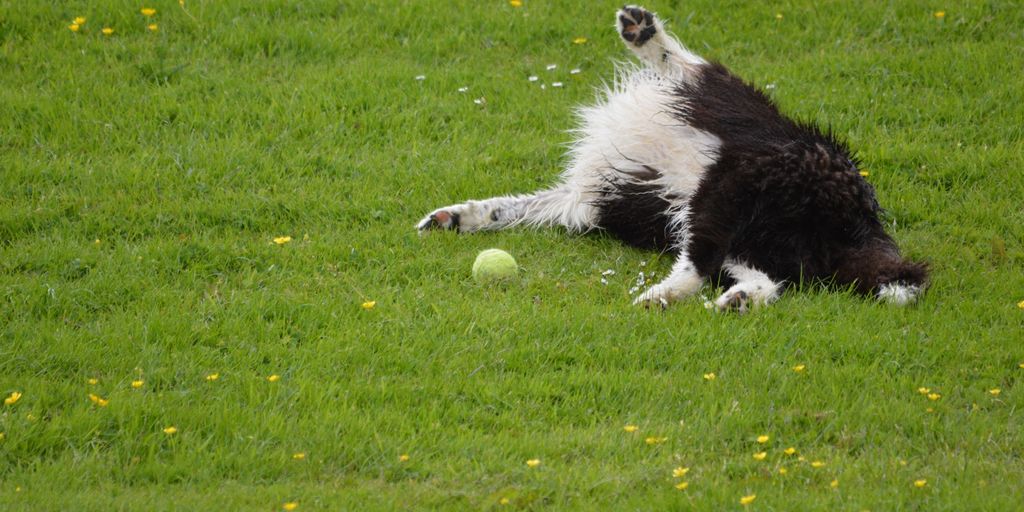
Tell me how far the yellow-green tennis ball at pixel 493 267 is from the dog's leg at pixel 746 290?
1.12 m

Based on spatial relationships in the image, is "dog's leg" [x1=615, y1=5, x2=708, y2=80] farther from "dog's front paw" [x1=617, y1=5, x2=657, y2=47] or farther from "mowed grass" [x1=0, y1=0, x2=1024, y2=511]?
"mowed grass" [x1=0, y1=0, x2=1024, y2=511]

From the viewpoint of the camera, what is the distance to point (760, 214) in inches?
242

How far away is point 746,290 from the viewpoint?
5.98m

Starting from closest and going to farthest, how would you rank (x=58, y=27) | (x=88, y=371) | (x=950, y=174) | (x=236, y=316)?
1. (x=88, y=371)
2. (x=236, y=316)
3. (x=950, y=174)
4. (x=58, y=27)

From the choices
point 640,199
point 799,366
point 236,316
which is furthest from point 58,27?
point 799,366

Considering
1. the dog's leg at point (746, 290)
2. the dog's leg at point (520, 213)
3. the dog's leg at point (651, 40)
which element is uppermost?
the dog's leg at point (651, 40)

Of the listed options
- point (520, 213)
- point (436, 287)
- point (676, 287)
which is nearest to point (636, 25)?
point (520, 213)

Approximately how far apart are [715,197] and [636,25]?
161cm

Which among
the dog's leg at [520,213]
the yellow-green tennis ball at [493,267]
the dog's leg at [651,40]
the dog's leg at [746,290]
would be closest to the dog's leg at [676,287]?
the dog's leg at [746,290]

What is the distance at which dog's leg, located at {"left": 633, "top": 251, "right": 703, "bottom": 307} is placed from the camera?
6.05 metres

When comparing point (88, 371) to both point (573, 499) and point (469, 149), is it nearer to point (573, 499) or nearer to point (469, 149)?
point (573, 499)

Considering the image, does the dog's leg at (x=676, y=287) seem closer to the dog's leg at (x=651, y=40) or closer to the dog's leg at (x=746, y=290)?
the dog's leg at (x=746, y=290)

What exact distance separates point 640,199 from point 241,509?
3.30m

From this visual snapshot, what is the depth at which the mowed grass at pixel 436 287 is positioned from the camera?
4.65 metres
